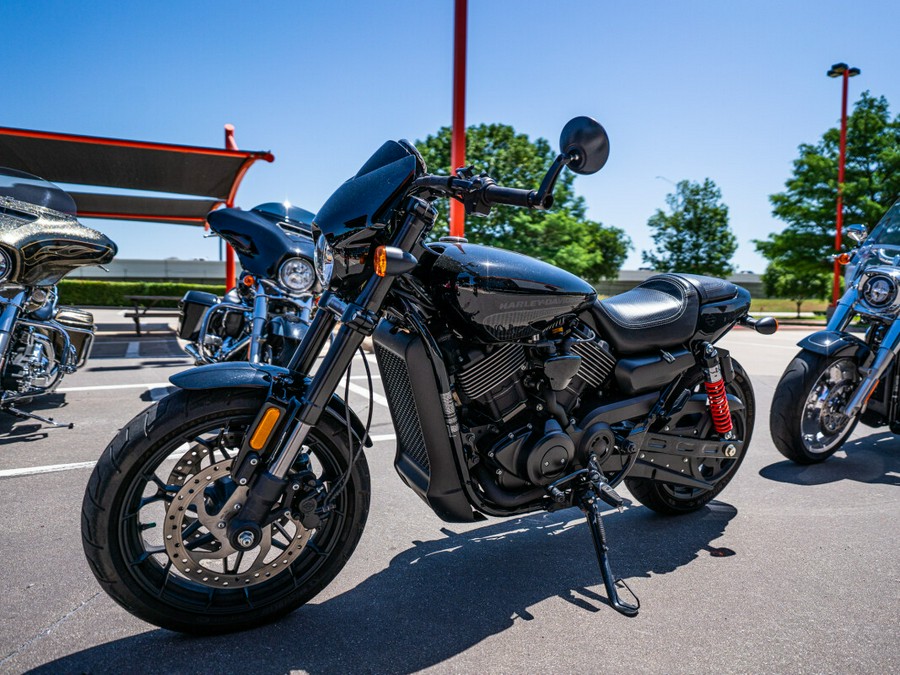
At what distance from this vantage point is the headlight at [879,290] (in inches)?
166

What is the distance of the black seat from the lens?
110 inches

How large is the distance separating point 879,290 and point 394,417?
3.60m

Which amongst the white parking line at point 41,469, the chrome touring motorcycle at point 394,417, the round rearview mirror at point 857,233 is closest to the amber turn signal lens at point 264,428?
the chrome touring motorcycle at point 394,417

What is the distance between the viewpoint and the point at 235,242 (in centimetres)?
555

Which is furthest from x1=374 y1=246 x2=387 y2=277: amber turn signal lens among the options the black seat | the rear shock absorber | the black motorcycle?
the black motorcycle

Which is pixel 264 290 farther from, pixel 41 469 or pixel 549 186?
pixel 549 186

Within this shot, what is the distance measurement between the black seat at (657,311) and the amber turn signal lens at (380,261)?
1.09 m

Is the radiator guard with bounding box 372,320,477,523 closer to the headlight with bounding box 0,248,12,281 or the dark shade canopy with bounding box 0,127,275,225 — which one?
the headlight with bounding box 0,248,12,281

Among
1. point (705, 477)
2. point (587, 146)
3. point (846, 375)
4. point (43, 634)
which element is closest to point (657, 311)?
point (705, 477)

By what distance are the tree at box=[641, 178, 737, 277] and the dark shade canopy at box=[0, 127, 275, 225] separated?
29549 mm

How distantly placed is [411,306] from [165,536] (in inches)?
43.6

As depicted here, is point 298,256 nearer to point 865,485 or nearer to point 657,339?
point 657,339

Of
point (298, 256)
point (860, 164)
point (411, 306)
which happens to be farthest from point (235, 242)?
point (860, 164)

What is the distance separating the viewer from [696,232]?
3794 cm
